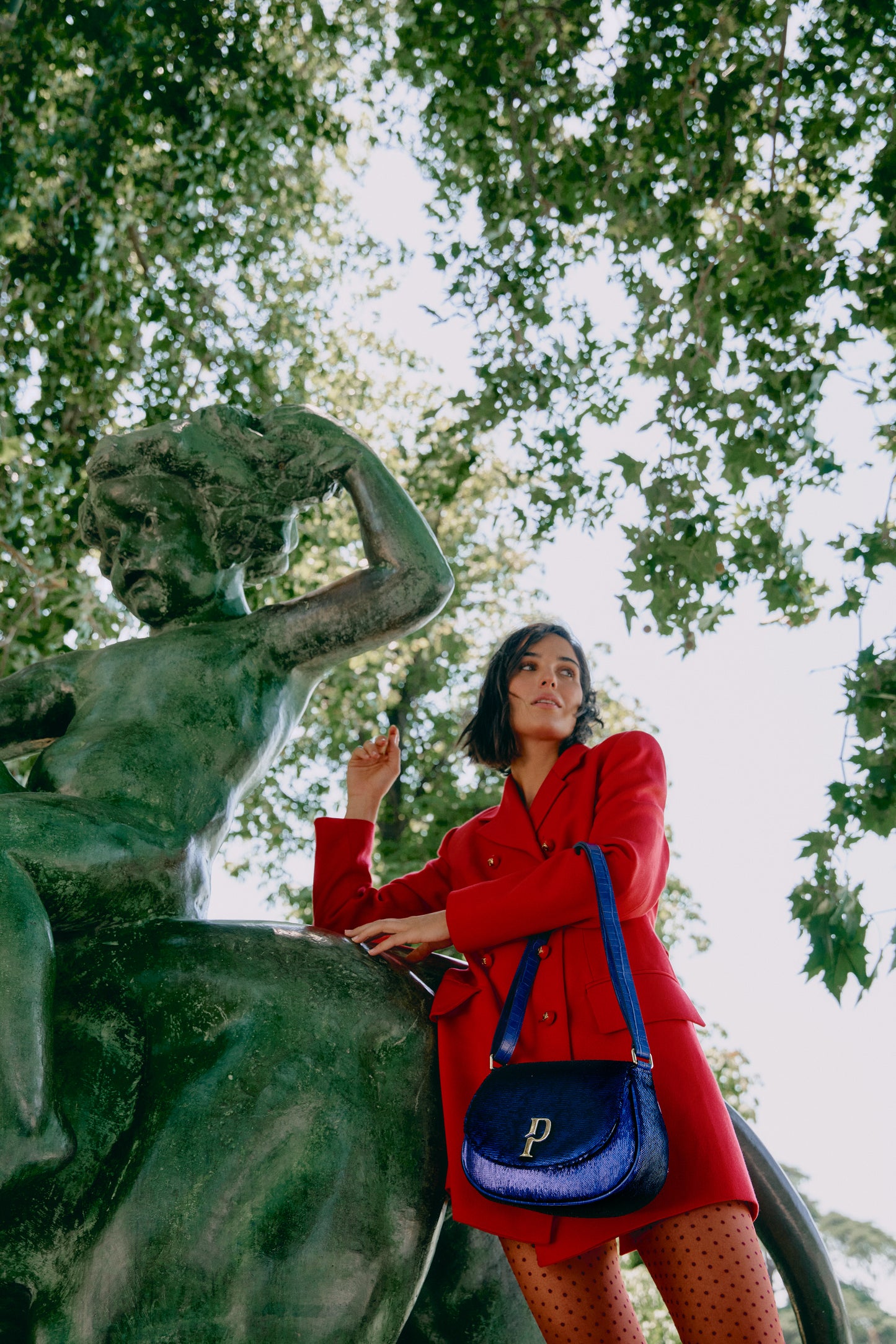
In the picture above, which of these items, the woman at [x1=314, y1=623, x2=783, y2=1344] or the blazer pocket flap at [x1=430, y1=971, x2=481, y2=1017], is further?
the blazer pocket flap at [x1=430, y1=971, x2=481, y2=1017]

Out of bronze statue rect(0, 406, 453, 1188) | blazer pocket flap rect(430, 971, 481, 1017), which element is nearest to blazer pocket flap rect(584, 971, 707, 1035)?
blazer pocket flap rect(430, 971, 481, 1017)

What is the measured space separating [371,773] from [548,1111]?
1.01 m

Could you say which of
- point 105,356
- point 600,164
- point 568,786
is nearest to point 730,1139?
point 568,786

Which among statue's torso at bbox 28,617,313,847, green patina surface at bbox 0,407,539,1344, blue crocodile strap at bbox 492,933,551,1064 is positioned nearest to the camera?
green patina surface at bbox 0,407,539,1344

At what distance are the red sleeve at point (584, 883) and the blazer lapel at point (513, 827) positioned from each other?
0.45 feet

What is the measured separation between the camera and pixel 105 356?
826 cm

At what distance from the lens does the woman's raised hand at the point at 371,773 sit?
2.56 meters

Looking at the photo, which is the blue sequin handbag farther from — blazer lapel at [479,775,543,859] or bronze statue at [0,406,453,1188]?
bronze statue at [0,406,453,1188]

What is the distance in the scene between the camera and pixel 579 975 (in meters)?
1.96

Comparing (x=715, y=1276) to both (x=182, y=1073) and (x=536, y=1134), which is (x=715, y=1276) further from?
(x=182, y=1073)

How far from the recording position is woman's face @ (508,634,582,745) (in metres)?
2.41

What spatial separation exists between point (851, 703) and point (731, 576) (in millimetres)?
1335

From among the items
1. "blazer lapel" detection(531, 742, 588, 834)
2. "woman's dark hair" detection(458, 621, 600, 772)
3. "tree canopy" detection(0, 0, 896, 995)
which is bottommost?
"blazer lapel" detection(531, 742, 588, 834)

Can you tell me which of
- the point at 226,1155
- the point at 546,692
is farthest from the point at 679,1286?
the point at 546,692
